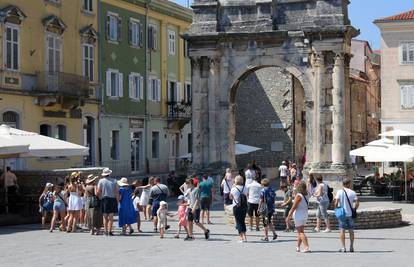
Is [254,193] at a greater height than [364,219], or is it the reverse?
[254,193]

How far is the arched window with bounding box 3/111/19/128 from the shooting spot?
37.1 m

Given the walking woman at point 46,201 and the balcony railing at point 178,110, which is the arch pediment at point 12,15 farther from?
the balcony railing at point 178,110

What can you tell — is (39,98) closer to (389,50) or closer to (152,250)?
(152,250)

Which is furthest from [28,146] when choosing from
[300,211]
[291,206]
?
[300,211]

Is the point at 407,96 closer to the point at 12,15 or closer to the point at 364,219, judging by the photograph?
the point at 12,15

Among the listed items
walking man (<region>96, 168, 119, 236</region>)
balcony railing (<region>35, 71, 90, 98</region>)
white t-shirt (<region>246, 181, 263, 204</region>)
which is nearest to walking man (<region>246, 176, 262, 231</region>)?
Answer: white t-shirt (<region>246, 181, 263, 204</region>)

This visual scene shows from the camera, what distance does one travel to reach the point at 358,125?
7925 cm

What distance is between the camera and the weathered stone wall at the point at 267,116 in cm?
5266

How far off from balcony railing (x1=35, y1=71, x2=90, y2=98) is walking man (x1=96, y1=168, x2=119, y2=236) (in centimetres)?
1639

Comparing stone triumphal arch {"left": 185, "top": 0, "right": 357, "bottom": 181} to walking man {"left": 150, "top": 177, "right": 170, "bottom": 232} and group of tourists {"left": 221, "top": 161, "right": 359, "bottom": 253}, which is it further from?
walking man {"left": 150, "top": 177, "right": 170, "bottom": 232}

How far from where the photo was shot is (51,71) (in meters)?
39.8

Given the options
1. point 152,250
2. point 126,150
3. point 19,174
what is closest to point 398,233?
point 152,250

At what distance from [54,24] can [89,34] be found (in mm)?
3605

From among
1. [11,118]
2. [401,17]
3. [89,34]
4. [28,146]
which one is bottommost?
[28,146]
